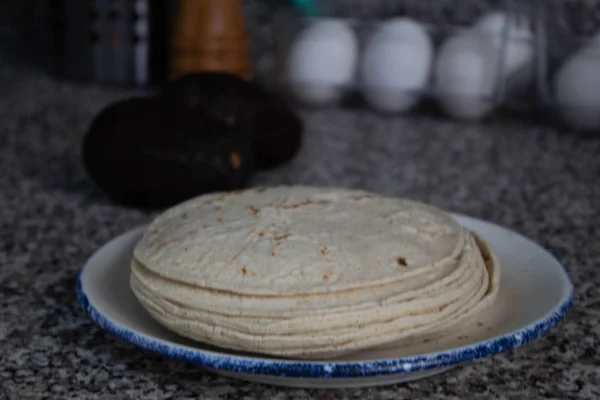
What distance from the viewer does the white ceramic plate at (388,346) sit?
518 millimetres

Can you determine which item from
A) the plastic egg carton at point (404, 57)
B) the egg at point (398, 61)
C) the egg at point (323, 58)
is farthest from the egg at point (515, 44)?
the egg at point (323, 58)

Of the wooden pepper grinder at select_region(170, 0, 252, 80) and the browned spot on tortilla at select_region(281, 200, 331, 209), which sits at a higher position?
the browned spot on tortilla at select_region(281, 200, 331, 209)

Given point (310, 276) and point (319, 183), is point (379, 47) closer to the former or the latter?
point (319, 183)

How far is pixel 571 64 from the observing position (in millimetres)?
1384

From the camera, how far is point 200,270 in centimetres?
57

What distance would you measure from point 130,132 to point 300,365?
0.58 metres

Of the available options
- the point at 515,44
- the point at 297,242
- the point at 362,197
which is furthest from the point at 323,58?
the point at 297,242

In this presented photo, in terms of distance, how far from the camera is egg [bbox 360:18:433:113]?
1450 millimetres

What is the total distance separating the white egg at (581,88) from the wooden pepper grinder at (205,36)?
57 centimetres

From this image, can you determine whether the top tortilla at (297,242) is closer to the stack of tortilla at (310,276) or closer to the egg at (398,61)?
the stack of tortilla at (310,276)

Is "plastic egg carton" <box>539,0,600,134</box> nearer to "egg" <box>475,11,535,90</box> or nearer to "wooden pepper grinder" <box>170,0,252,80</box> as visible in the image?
"egg" <box>475,11,535,90</box>

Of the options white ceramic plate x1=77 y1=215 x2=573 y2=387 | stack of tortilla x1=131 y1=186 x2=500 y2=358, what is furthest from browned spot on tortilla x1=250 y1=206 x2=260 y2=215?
white ceramic plate x1=77 y1=215 x2=573 y2=387

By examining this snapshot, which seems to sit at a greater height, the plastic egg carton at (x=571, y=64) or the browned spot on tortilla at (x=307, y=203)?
the browned spot on tortilla at (x=307, y=203)

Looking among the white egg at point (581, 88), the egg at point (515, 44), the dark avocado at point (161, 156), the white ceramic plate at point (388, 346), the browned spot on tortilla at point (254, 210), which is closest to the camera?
the white ceramic plate at point (388, 346)
